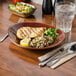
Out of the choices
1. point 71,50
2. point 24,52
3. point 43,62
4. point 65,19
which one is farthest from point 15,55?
point 65,19

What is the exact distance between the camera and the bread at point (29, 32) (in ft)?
4.23

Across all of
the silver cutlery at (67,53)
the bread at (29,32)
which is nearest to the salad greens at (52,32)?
the bread at (29,32)

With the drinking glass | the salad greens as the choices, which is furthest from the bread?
the drinking glass

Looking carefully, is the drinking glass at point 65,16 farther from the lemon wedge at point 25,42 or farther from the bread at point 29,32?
the lemon wedge at point 25,42

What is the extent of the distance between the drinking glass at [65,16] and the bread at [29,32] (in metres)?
0.15

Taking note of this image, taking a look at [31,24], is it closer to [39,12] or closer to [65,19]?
[65,19]

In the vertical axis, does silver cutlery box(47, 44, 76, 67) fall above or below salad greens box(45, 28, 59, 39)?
below

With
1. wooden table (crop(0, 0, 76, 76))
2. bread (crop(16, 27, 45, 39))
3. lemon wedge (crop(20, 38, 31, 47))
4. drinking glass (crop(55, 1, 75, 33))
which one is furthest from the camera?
drinking glass (crop(55, 1, 75, 33))

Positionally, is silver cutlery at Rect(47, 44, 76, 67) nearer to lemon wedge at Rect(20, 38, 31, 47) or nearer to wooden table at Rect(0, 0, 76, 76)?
wooden table at Rect(0, 0, 76, 76)

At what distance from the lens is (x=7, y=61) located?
3.67ft

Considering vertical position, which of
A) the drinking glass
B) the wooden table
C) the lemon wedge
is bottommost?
the wooden table

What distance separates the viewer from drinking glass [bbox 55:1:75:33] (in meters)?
1.39

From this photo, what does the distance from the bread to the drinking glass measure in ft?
0.48

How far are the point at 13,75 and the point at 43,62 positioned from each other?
0.17 m
